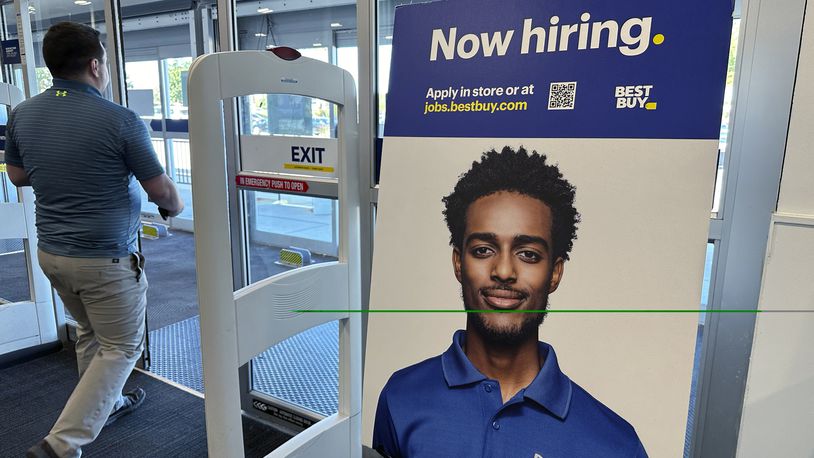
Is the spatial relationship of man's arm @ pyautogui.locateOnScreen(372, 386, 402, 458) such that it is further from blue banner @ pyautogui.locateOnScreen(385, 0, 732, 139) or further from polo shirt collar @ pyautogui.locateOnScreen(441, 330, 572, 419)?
blue banner @ pyautogui.locateOnScreen(385, 0, 732, 139)

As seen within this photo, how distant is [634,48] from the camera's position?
1006mm

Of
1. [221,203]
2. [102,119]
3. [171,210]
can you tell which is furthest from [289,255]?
[221,203]

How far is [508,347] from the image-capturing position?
116cm

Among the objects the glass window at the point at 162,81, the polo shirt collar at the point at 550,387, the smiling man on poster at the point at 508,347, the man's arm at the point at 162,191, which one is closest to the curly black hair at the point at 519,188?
the smiling man on poster at the point at 508,347

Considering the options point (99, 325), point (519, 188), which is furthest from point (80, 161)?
point (519, 188)

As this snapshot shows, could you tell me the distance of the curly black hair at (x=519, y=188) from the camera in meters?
1.07

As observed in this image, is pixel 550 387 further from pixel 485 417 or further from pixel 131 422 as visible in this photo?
pixel 131 422

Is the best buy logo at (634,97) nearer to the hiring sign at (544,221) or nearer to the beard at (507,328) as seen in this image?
the hiring sign at (544,221)

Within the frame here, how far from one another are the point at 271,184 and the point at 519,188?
1386mm

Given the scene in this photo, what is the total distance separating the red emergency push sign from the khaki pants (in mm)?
517

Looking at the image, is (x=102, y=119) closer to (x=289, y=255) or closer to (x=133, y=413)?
(x=289, y=255)

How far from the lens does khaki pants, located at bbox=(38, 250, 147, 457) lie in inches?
83.4

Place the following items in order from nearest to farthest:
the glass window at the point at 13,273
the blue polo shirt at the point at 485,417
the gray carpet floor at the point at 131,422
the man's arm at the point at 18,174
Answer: the blue polo shirt at the point at 485,417 → the man's arm at the point at 18,174 → the gray carpet floor at the point at 131,422 → the glass window at the point at 13,273

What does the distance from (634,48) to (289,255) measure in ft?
5.27
